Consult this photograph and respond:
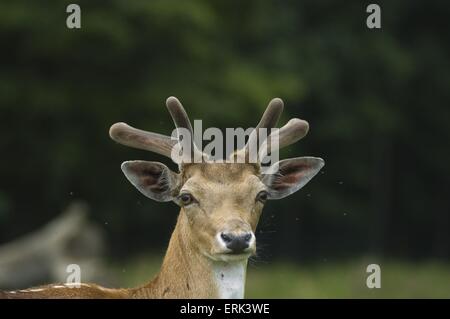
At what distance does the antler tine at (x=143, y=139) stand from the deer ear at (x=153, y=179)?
96 millimetres

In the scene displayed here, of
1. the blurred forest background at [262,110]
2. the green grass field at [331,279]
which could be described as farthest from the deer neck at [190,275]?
the blurred forest background at [262,110]

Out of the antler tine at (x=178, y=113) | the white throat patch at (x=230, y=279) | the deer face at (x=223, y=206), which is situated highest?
the antler tine at (x=178, y=113)

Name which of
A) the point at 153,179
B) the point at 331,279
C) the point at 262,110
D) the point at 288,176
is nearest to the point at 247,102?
the point at 262,110

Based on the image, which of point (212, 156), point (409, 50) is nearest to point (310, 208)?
point (409, 50)

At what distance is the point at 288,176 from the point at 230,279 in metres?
0.93

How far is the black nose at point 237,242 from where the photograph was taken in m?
6.12

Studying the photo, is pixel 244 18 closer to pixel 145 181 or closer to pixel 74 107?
pixel 74 107

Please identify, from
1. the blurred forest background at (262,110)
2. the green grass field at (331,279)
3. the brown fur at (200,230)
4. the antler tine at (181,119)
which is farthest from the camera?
the blurred forest background at (262,110)

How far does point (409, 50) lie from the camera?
27406mm

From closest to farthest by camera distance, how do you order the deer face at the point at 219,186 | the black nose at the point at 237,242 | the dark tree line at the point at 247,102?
the black nose at the point at 237,242
the deer face at the point at 219,186
the dark tree line at the point at 247,102

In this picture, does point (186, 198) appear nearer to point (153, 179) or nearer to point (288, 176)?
point (153, 179)

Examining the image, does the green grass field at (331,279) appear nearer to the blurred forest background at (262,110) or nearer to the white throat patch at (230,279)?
the blurred forest background at (262,110)

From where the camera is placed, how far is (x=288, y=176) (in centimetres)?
706

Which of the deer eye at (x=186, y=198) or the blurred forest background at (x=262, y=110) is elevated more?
the blurred forest background at (x=262, y=110)
